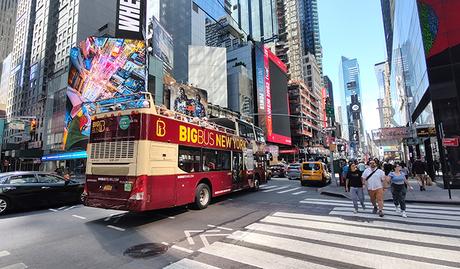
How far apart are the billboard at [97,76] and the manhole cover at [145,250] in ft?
118

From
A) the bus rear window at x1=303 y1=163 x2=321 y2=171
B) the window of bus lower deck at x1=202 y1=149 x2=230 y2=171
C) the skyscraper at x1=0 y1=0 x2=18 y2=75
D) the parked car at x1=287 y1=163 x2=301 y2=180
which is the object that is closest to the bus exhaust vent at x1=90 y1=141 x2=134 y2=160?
the window of bus lower deck at x1=202 y1=149 x2=230 y2=171

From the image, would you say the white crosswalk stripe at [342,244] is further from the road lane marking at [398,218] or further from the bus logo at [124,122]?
the bus logo at [124,122]

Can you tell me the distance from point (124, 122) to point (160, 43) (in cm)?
4590

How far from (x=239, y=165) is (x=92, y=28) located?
66.0m

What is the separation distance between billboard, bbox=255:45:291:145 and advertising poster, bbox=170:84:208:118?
23753 millimetres

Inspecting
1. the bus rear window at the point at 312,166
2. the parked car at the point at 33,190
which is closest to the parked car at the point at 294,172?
the bus rear window at the point at 312,166

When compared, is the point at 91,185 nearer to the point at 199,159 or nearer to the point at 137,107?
the point at 137,107

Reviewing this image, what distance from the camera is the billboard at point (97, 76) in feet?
137

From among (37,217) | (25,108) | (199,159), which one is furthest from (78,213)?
(25,108)

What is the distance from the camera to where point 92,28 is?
6556 centimetres

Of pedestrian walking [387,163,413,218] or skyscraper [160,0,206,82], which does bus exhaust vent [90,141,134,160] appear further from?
skyscraper [160,0,206,82]

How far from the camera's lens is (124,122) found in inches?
351

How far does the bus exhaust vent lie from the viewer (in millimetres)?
8609

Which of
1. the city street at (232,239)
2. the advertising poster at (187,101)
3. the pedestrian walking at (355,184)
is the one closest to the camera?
the city street at (232,239)
